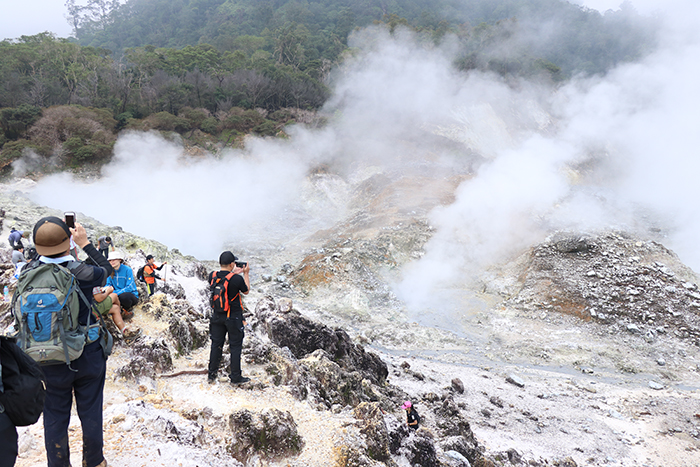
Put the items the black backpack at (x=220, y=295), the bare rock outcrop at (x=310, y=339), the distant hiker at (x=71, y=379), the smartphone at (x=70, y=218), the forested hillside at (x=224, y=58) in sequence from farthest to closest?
the forested hillside at (x=224, y=58) < the bare rock outcrop at (x=310, y=339) < the black backpack at (x=220, y=295) < the smartphone at (x=70, y=218) < the distant hiker at (x=71, y=379)

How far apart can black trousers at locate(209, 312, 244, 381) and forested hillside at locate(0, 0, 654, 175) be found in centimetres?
2188

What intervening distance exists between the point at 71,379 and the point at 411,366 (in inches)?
297

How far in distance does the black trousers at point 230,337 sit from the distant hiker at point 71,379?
1.39 m

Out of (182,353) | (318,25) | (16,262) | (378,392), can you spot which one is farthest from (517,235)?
(318,25)

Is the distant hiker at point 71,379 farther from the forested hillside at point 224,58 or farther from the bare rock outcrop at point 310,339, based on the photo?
the forested hillside at point 224,58

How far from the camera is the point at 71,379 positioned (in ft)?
7.48

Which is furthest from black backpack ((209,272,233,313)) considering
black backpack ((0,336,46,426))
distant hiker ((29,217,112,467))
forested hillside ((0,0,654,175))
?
forested hillside ((0,0,654,175))

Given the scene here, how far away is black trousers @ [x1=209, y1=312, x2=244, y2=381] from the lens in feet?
12.5

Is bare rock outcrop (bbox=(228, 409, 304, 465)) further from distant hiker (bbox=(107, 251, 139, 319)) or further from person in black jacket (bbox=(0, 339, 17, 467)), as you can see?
distant hiker (bbox=(107, 251, 139, 319))

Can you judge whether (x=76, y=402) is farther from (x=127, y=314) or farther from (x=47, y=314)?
(x=127, y=314)

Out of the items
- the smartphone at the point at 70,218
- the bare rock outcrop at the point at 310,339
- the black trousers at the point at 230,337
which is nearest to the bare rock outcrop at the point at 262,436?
the black trousers at the point at 230,337

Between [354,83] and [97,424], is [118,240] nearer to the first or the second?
[97,424]

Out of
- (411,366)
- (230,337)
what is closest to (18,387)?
(230,337)

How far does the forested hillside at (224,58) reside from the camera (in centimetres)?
2409
